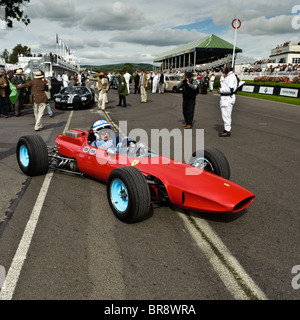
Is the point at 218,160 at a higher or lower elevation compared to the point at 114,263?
higher

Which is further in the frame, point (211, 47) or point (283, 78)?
point (211, 47)

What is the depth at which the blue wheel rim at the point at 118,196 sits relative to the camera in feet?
13.7

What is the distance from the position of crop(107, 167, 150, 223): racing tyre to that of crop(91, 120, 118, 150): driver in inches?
50.9

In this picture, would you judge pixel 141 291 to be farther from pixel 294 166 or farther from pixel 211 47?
pixel 211 47

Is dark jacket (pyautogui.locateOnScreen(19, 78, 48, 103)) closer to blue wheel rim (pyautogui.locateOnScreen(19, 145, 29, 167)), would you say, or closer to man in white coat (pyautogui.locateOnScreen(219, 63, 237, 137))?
blue wheel rim (pyautogui.locateOnScreen(19, 145, 29, 167))

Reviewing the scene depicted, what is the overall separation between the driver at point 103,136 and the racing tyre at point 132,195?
1.29m

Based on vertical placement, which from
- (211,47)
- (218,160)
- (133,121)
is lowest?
(133,121)

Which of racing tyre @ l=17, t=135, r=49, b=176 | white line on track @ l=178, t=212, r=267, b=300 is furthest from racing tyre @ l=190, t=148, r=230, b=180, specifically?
racing tyre @ l=17, t=135, r=49, b=176

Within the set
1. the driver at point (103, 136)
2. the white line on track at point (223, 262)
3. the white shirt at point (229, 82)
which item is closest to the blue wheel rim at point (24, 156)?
the driver at point (103, 136)

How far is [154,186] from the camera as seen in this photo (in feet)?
13.9

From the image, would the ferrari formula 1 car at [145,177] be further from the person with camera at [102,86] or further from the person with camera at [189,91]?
the person with camera at [102,86]

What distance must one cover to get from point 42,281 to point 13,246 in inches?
32.2

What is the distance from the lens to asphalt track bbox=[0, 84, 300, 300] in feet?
9.21
